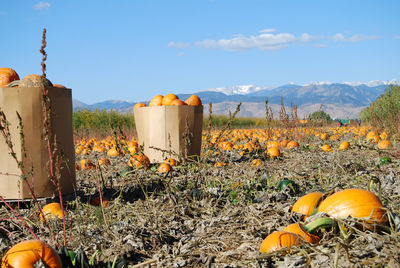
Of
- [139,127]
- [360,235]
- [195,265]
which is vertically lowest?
Result: [195,265]

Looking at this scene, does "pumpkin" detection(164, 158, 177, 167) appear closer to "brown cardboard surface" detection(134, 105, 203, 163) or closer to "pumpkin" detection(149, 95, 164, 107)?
"brown cardboard surface" detection(134, 105, 203, 163)

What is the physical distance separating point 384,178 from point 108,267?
8.99 ft

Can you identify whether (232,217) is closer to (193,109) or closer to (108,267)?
(108,267)

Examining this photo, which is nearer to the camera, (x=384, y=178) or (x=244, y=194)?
(x=244, y=194)

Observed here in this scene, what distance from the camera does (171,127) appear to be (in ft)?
16.3

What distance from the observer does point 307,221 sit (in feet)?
6.52

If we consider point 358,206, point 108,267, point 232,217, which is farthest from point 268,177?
point 108,267

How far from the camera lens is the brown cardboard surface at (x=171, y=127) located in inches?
195

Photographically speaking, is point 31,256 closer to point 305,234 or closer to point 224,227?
point 224,227

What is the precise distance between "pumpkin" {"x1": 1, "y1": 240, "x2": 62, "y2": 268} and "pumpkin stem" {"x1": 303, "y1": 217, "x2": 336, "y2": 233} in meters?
1.25

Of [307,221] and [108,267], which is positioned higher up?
[307,221]

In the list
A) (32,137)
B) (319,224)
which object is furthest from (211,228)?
(32,137)

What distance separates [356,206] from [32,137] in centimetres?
252

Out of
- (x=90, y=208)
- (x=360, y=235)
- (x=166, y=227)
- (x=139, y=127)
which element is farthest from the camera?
(x=139, y=127)
